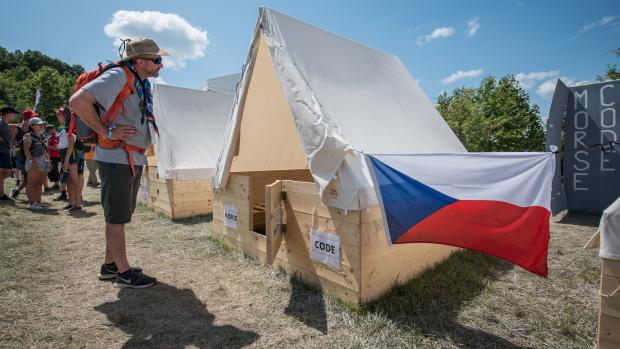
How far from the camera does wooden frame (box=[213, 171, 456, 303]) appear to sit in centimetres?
234

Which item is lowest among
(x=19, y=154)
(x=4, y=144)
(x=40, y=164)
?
(x=40, y=164)

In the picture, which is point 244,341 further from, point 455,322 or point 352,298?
point 455,322

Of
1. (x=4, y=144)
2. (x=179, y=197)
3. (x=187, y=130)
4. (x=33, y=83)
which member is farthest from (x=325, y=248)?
(x=33, y=83)

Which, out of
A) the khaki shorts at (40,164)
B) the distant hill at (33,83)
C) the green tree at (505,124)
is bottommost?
the khaki shorts at (40,164)

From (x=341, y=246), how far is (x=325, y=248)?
19 cm

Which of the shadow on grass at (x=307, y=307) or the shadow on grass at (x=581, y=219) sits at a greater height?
the shadow on grass at (x=581, y=219)

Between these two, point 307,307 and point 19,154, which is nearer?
point 307,307

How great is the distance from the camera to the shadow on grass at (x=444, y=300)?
209 cm

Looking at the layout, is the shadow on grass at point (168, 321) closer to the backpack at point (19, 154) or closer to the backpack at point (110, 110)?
the backpack at point (110, 110)

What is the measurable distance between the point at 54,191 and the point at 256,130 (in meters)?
7.77

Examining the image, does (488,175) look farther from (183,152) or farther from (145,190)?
→ (145,190)

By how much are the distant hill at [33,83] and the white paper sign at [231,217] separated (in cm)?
2898

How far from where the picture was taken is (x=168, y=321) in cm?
230

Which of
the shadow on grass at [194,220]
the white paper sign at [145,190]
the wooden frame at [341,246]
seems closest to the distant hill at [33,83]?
the white paper sign at [145,190]
